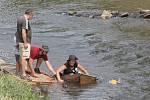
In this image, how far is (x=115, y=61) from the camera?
18562 millimetres

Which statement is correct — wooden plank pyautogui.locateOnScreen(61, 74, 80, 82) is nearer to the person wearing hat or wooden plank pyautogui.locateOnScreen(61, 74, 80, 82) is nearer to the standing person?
the person wearing hat

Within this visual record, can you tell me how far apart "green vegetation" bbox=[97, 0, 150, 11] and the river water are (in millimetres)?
1000

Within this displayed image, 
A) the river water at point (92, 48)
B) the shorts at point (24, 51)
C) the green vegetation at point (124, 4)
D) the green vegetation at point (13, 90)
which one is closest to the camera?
the green vegetation at point (13, 90)

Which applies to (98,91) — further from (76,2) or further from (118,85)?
(76,2)

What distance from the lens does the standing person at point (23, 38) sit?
14.2m

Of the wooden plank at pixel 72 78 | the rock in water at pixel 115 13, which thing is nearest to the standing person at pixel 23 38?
the wooden plank at pixel 72 78

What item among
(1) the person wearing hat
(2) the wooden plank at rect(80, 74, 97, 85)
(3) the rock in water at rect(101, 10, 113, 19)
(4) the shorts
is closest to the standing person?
(4) the shorts

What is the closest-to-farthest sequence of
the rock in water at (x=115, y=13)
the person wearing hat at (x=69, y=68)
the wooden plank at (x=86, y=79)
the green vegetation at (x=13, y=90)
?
the green vegetation at (x=13, y=90) < the wooden plank at (x=86, y=79) < the person wearing hat at (x=69, y=68) < the rock in water at (x=115, y=13)

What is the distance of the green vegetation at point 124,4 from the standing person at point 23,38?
1908 cm

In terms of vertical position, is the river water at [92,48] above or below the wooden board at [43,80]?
below

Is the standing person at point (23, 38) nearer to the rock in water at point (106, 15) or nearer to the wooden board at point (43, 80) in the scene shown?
the wooden board at point (43, 80)

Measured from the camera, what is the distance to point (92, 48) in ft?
71.1

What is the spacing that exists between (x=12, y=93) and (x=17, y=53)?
419 cm

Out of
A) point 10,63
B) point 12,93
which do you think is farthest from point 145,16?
point 12,93
